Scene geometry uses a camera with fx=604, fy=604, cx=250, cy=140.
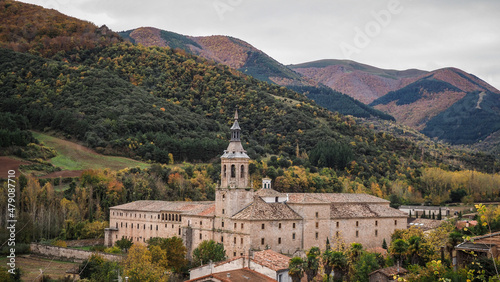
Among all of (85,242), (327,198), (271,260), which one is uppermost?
(327,198)

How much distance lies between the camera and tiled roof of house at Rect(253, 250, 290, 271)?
4723 cm

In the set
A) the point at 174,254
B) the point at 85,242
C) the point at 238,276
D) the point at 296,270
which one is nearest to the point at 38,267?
the point at 174,254

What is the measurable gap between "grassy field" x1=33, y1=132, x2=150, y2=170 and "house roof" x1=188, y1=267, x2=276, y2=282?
189 feet

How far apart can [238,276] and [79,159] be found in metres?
65.8

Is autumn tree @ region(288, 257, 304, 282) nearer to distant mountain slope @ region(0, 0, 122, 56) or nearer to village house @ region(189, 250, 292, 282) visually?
village house @ region(189, 250, 292, 282)

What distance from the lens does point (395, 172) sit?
127m

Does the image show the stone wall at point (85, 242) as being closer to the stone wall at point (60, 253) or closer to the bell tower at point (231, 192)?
the stone wall at point (60, 253)

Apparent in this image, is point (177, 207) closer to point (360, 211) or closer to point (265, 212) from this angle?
point (265, 212)

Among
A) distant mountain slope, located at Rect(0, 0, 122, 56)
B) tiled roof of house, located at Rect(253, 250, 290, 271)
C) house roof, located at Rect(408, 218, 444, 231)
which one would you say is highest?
distant mountain slope, located at Rect(0, 0, 122, 56)

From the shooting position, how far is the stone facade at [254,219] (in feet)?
195

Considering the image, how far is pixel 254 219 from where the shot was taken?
57.9 m

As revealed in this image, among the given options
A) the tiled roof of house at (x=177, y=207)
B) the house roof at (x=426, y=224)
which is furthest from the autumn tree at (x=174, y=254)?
the house roof at (x=426, y=224)

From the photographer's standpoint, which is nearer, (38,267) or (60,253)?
(38,267)

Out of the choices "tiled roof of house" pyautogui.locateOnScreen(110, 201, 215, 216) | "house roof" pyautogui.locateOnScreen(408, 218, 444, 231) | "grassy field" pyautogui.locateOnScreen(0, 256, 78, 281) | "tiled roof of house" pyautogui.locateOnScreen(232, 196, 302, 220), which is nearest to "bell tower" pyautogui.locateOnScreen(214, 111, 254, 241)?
"tiled roof of house" pyautogui.locateOnScreen(232, 196, 302, 220)
